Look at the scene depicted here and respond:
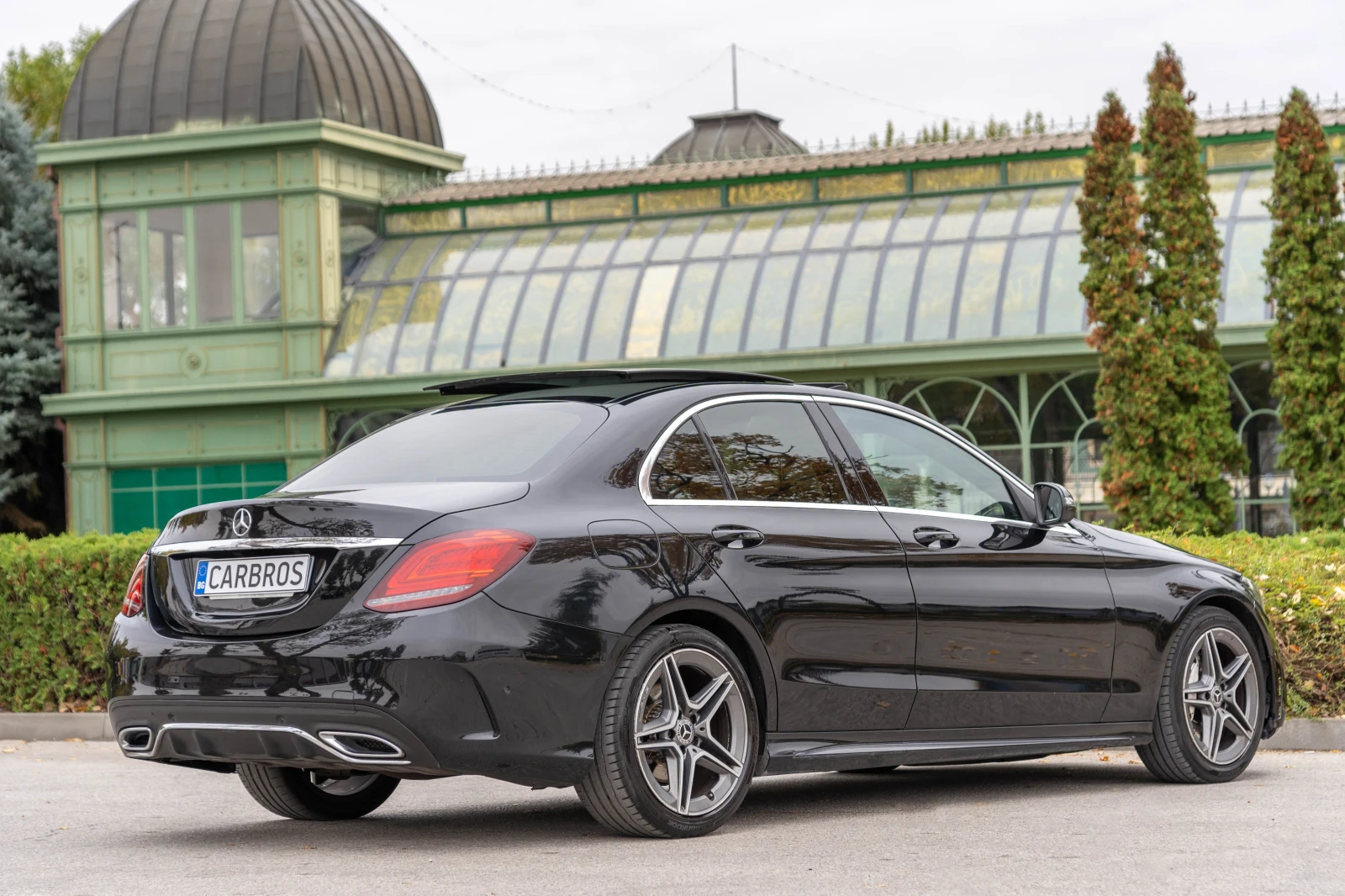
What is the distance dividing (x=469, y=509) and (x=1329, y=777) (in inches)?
172

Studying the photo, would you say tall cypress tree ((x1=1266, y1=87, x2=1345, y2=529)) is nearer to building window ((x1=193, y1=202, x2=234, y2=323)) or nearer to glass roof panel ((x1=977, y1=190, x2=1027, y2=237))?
glass roof panel ((x1=977, y1=190, x2=1027, y2=237))

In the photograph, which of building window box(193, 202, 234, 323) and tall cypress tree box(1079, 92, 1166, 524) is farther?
building window box(193, 202, 234, 323)

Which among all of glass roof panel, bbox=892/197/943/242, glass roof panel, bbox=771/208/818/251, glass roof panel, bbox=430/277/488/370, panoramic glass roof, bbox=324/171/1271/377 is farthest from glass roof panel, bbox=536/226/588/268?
glass roof panel, bbox=892/197/943/242

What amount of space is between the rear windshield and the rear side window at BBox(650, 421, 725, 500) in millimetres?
270

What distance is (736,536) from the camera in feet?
21.8

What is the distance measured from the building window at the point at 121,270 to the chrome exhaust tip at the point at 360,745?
20794mm

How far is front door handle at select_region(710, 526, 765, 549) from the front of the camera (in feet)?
21.7

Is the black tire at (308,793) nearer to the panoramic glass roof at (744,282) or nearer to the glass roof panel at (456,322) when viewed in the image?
the panoramic glass roof at (744,282)

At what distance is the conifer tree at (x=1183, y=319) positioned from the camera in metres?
19.4

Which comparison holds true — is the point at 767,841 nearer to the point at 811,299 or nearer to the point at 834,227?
the point at 811,299

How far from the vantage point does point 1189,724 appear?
8.12 metres

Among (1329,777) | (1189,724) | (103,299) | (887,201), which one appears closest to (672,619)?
(1189,724)

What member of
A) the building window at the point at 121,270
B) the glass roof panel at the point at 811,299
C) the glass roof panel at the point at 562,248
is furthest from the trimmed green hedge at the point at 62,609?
the building window at the point at 121,270

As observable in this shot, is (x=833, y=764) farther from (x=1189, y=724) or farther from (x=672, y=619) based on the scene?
(x=1189, y=724)
